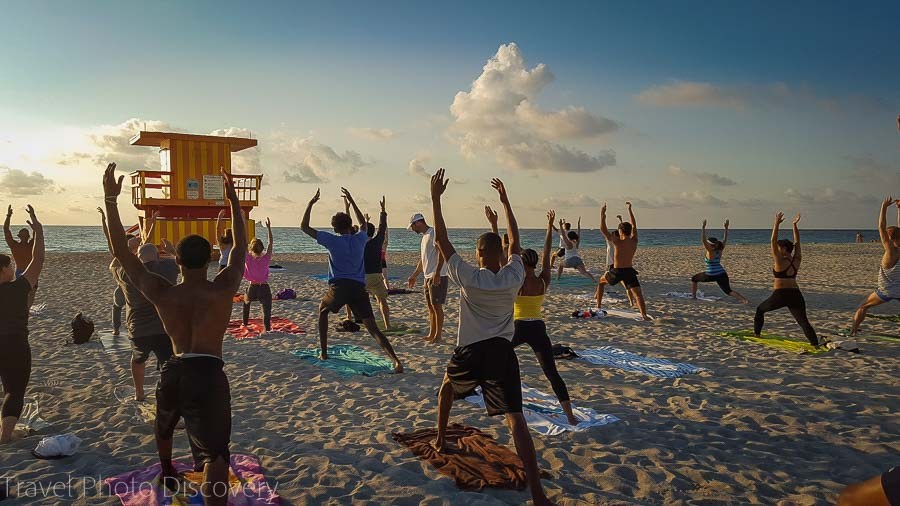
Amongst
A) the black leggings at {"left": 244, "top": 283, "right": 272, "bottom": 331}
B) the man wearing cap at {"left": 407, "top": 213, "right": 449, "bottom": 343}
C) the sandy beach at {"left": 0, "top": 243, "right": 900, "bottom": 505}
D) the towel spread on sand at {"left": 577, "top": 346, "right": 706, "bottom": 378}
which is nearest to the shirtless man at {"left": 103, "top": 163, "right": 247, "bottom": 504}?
the sandy beach at {"left": 0, "top": 243, "right": 900, "bottom": 505}

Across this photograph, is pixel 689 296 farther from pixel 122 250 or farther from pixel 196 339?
pixel 122 250

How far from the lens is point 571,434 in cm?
520

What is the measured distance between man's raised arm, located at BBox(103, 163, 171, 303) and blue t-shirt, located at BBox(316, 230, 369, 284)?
379cm

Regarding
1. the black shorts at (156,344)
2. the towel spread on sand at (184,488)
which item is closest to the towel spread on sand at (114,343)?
the black shorts at (156,344)

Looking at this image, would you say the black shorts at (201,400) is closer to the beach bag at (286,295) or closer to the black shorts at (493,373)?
the black shorts at (493,373)

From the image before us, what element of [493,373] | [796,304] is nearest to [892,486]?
[493,373]

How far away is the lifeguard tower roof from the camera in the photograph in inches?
967

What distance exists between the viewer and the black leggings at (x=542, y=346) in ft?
17.0

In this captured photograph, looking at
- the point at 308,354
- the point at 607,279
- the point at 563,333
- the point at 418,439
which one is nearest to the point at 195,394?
the point at 418,439

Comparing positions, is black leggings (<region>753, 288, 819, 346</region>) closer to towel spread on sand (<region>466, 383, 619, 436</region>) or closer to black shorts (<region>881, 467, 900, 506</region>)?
towel spread on sand (<region>466, 383, 619, 436</region>)

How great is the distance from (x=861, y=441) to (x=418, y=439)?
4173 millimetres

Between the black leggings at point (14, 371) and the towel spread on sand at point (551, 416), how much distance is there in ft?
14.3

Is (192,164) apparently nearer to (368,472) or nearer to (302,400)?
(302,400)

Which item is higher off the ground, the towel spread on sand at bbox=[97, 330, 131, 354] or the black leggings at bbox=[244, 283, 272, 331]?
the black leggings at bbox=[244, 283, 272, 331]
